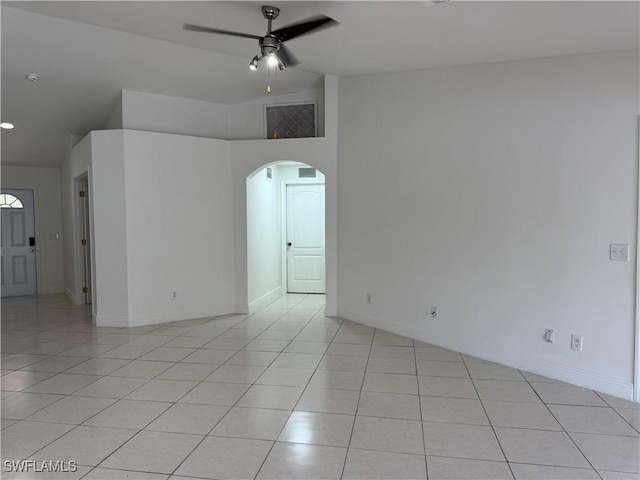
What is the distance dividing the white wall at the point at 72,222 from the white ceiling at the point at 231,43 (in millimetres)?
701

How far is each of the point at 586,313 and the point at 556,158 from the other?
1.28 m

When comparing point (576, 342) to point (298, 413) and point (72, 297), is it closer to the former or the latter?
point (298, 413)

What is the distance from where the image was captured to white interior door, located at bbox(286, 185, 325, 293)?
7398 millimetres

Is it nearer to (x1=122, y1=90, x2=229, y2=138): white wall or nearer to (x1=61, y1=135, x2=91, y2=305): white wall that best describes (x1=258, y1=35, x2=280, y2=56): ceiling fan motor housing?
(x1=122, y1=90, x2=229, y2=138): white wall

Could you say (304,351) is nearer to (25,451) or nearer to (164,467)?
(164,467)

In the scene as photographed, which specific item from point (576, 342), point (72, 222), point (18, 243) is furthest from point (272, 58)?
point (18, 243)

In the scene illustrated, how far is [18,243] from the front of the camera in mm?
7859

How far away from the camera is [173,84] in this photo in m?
5.30

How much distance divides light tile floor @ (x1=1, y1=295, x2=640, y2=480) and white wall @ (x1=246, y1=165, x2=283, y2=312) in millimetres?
1570

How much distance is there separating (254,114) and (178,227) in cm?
197

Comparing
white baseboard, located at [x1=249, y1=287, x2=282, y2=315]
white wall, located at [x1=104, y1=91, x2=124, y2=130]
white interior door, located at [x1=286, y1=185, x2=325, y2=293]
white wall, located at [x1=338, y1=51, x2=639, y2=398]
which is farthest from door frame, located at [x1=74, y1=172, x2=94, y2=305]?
white wall, located at [x1=338, y1=51, x2=639, y2=398]

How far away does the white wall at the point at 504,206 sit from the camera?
3.22 m

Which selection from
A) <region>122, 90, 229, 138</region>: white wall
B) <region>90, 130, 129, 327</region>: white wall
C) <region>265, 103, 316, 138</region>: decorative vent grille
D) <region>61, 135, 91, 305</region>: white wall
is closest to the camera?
<region>90, 130, 129, 327</region>: white wall

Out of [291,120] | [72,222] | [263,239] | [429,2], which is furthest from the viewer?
[72,222]
